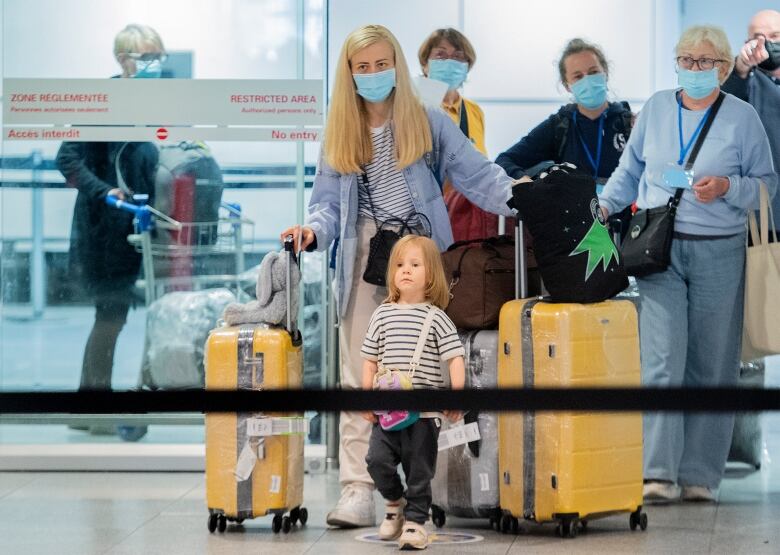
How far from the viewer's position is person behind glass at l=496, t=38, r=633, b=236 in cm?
531

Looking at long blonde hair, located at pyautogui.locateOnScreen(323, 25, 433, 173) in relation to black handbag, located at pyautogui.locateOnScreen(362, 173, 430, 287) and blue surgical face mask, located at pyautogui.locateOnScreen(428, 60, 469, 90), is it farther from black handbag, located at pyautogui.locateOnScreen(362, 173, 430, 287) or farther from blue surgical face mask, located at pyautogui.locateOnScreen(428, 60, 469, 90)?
blue surgical face mask, located at pyautogui.locateOnScreen(428, 60, 469, 90)

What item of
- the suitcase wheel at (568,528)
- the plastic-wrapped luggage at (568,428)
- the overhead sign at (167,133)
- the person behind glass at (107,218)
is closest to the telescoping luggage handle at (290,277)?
the plastic-wrapped luggage at (568,428)

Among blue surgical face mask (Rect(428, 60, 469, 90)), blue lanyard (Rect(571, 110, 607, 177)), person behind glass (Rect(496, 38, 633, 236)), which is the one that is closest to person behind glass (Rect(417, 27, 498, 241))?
blue surgical face mask (Rect(428, 60, 469, 90))

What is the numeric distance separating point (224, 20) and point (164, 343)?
146 centimetres

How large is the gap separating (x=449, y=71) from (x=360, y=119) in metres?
0.89

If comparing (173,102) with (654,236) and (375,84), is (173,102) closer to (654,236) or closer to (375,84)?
(375,84)

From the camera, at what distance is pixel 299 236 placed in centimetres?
447

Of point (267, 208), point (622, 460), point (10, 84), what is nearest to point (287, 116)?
point (267, 208)

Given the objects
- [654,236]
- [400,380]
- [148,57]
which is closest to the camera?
[400,380]

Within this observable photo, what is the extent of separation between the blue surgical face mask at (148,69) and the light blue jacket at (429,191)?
5.42 feet

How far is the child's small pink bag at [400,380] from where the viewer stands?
4191mm

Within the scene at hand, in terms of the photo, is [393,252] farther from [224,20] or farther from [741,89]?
[224,20]

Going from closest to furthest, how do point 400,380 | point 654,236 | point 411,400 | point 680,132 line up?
point 411,400 → point 400,380 → point 654,236 → point 680,132

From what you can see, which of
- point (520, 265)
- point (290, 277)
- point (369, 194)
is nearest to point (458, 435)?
point (520, 265)
